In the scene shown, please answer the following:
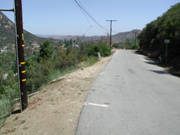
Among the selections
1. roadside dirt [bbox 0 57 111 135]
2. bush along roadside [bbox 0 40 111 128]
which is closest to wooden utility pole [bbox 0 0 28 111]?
roadside dirt [bbox 0 57 111 135]

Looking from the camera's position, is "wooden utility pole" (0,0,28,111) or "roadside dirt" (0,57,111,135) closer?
"roadside dirt" (0,57,111,135)

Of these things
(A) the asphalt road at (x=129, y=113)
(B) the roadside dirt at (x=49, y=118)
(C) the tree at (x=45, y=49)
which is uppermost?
(C) the tree at (x=45, y=49)

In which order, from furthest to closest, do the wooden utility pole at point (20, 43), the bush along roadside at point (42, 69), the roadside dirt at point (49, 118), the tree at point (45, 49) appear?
the tree at point (45, 49) < the bush along roadside at point (42, 69) < the wooden utility pole at point (20, 43) < the roadside dirt at point (49, 118)

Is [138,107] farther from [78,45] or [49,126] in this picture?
[78,45]

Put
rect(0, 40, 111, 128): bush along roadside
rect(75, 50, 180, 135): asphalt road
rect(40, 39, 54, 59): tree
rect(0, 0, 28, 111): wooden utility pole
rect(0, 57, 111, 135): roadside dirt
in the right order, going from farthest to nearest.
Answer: rect(40, 39, 54, 59): tree → rect(0, 40, 111, 128): bush along roadside → rect(0, 0, 28, 111): wooden utility pole → rect(75, 50, 180, 135): asphalt road → rect(0, 57, 111, 135): roadside dirt

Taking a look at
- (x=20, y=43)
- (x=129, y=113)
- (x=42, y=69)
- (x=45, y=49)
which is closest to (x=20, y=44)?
(x=20, y=43)

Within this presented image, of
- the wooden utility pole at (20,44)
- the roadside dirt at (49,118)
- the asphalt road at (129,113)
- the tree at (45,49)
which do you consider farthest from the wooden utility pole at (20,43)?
the tree at (45,49)

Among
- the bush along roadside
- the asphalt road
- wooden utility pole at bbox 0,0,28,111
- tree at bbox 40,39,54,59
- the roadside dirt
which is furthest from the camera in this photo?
tree at bbox 40,39,54,59

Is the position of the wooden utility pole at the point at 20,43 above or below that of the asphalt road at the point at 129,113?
above

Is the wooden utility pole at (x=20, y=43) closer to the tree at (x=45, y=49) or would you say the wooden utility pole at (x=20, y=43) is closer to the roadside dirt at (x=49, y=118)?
the roadside dirt at (x=49, y=118)

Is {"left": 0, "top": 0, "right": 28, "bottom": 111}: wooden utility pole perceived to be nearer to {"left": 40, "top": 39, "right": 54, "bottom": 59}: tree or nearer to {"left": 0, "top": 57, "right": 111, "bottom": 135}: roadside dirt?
{"left": 0, "top": 57, "right": 111, "bottom": 135}: roadside dirt

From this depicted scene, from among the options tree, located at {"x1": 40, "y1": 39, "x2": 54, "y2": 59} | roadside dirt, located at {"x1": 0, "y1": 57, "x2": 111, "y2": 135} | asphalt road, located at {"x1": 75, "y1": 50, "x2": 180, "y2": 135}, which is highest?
tree, located at {"x1": 40, "y1": 39, "x2": 54, "y2": 59}

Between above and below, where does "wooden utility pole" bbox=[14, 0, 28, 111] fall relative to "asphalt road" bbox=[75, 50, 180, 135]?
above

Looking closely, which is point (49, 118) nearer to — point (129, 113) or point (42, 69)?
point (129, 113)
